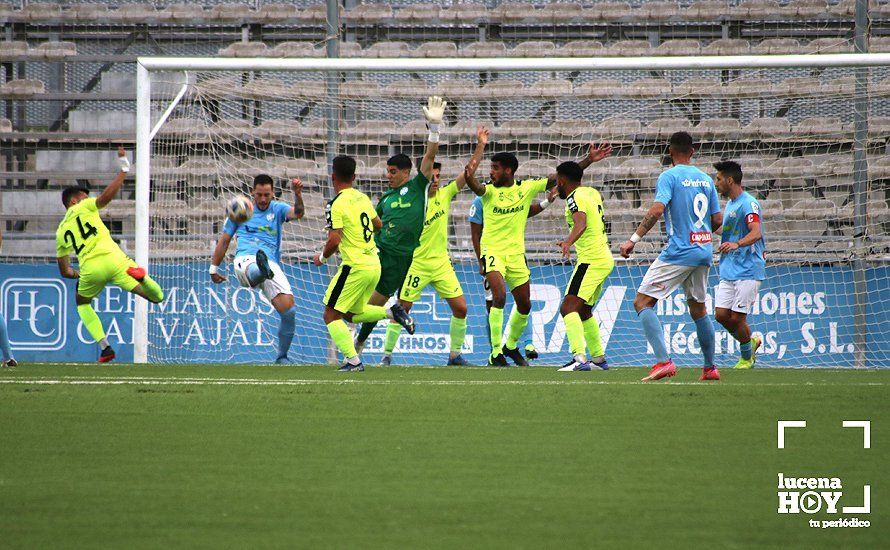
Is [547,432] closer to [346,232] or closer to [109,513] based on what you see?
[109,513]

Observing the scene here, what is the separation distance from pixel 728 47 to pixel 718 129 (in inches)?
75.1

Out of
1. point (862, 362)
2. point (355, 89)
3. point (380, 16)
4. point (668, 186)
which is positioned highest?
point (380, 16)

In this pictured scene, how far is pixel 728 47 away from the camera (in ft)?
51.6

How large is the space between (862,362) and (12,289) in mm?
10521

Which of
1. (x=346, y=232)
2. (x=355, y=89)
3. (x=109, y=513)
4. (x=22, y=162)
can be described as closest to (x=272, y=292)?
(x=346, y=232)

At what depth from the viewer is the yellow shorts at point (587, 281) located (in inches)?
407

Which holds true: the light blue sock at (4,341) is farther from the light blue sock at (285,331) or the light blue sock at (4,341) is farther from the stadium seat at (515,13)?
the stadium seat at (515,13)

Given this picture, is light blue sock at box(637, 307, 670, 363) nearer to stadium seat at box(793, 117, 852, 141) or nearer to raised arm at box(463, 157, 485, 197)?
raised arm at box(463, 157, 485, 197)

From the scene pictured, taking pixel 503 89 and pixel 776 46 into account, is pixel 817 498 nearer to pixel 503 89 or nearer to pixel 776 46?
pixel 503 89

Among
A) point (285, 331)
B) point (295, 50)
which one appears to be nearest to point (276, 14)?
point (295, 50)

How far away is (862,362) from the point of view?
1250cm

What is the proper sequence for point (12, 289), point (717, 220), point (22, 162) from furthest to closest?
point (22, 162)
point (12, 289)
point (717, 220)

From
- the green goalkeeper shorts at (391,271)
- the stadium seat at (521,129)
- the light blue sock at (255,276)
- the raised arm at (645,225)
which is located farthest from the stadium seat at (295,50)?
the raised arm at (645,225)

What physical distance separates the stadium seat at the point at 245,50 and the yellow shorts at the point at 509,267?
262 inches
